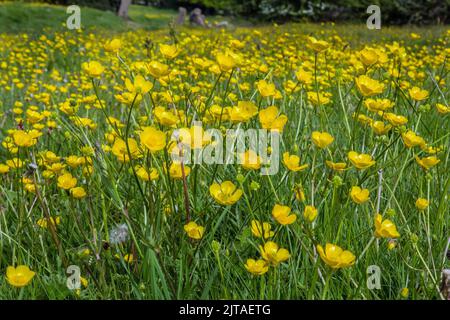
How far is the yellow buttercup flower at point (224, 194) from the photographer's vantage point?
107 cm

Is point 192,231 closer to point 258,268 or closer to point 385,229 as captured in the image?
point 258,268

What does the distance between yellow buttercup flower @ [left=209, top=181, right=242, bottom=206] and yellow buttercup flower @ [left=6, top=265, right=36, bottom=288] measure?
391 millimetres

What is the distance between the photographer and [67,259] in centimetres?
133

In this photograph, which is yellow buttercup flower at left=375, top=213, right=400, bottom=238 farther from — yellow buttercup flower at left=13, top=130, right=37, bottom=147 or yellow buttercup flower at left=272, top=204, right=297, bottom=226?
yellow buttercup flower at left=13, top=130, right=37, bottom=147

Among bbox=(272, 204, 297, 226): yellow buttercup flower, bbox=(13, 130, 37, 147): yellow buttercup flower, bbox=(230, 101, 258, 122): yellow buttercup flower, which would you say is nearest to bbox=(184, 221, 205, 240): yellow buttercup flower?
bbox=(272, 204, 297, 226): yellow buttercup flower

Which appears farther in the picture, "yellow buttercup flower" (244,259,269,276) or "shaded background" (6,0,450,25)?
"shaded background" (6,0,450,25)

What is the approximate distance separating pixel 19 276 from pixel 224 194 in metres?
0.44

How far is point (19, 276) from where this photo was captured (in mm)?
970

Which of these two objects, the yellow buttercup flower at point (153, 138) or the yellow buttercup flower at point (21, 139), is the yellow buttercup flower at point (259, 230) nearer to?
the yellow buttercup flower at point (153, 138)

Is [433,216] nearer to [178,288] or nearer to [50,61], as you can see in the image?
[178,288]

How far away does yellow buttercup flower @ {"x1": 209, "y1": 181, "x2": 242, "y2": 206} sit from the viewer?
1067mm

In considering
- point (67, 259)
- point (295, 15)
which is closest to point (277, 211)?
point (67, 259)

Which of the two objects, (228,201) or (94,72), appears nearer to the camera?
(228,201)
